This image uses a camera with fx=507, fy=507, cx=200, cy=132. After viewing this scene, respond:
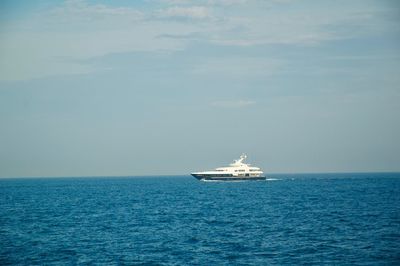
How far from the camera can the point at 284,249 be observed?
139 ft

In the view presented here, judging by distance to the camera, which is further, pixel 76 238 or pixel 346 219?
pixel 346 219

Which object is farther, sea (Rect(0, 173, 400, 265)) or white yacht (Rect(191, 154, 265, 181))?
white yacht (Rect(191, 154, 265, 181))

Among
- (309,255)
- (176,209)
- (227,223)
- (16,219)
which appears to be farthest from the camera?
(176,209)

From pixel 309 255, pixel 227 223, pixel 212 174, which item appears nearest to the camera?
pixel 309 255

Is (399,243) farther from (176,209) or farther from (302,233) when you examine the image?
(176,209)

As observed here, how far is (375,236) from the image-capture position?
47750 millimetres

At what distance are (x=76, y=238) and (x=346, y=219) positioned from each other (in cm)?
3216

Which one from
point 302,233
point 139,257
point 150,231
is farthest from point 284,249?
point 150,231

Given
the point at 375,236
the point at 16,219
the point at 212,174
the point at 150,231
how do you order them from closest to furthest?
the point at 375,236
the point at 150,231
the point at 16,219
the point at 212,174

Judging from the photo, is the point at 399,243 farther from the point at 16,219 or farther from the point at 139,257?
the point at 16,219

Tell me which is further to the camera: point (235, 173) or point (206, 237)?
point (235, 173)

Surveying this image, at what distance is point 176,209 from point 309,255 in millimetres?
41856

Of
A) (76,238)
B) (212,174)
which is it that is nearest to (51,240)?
(76,238)

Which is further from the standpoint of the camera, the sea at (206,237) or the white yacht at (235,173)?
the white yacht at (235,173)
